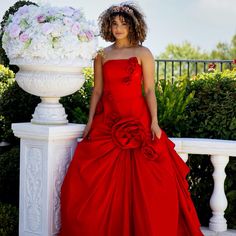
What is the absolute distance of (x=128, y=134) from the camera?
3.41 m

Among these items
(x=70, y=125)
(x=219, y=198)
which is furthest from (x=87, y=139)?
(x=219, y=198)

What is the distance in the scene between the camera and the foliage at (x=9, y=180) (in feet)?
15.8

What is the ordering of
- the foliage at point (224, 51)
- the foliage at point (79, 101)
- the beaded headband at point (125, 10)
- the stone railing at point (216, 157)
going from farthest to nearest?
the foliage at point (224, 51)
the foliage at point (79, 101)
the stone railing at point (216, 157)
the beaded headband at point (125, 10)

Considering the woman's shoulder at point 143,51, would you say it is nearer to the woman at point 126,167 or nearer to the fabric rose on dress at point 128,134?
the woman at point 126,167

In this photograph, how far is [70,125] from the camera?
12.0 feet

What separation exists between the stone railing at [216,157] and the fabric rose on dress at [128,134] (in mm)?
493

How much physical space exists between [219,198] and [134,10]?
1.42 meters

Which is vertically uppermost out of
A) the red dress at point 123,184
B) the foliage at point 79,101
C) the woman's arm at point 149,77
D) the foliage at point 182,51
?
the foliage at point 182,51

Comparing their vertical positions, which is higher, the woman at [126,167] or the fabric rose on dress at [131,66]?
the fabric rose on dress at [131,66]

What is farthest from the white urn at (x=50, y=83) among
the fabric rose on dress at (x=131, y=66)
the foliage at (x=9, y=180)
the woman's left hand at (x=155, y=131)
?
the foliage at (x=9, y=180)

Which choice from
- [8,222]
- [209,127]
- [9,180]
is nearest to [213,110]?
[209,127]

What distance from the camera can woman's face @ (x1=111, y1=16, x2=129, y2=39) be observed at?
3.62 meters

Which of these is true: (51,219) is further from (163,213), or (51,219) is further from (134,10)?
(134,10)

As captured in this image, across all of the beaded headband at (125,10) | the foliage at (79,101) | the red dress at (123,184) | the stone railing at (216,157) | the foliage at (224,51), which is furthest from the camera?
the foliage at (224,51)
